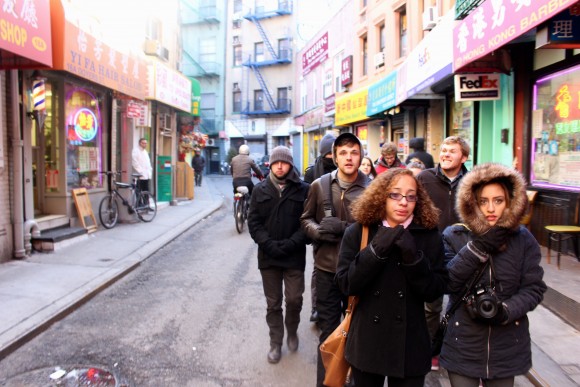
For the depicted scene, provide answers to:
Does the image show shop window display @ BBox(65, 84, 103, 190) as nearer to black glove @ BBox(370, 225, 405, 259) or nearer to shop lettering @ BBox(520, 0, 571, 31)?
shop lettering @ BBox(520, 0, 571, 31)

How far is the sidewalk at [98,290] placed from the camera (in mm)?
4297

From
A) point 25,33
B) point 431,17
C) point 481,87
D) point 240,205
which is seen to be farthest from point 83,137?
point 431,17

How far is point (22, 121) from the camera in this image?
784 cm

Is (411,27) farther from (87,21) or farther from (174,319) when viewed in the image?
(174,319)

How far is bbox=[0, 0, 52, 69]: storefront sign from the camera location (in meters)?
5.56

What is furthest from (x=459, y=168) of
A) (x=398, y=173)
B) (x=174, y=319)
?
(x=174, y=319)

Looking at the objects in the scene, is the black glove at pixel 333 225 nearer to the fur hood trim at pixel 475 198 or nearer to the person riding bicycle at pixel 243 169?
the fur hood trim at pixel 475 198

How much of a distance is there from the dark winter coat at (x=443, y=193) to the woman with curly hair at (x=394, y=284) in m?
1.79

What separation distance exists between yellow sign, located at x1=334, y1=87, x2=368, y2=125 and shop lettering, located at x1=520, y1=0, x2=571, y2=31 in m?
10.7

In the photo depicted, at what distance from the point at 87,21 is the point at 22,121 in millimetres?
2034

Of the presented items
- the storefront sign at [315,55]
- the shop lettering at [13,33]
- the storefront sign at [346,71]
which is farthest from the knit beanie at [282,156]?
the storefront sign at [315,55]

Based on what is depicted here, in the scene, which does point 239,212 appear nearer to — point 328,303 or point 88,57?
point 88,57

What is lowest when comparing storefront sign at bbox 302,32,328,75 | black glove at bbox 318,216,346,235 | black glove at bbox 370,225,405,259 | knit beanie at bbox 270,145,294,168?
black glove at bbox 318,216,346,235

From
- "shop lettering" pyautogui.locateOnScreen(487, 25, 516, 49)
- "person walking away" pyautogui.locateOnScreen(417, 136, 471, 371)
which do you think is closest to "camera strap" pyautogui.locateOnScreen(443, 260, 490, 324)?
"person walking away" pyautogui.locateOnScreen(417, 136, 471, 371)
